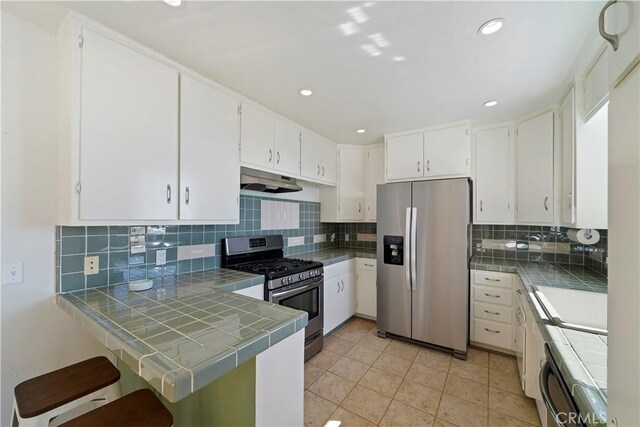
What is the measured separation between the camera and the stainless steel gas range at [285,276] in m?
2.10

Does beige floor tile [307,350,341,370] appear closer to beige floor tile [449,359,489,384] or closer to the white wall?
beige floor tile [449,359,489,384]

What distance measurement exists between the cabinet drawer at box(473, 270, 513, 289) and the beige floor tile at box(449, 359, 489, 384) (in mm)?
768

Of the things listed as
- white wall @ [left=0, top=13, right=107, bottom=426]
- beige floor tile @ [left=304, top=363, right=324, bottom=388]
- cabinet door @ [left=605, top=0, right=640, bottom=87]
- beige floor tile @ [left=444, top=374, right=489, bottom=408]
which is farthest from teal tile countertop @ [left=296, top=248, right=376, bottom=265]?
cabinet door @ [left=605, top=0, right=640, bottom=87]

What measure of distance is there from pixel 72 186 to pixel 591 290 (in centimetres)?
314

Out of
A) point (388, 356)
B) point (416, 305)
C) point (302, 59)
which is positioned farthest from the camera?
point (416, 305)

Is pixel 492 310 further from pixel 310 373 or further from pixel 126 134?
pixel 126 134

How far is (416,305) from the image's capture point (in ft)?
8.95

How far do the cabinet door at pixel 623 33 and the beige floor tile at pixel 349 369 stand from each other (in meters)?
2.38

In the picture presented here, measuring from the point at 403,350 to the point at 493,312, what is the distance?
3.21 feet

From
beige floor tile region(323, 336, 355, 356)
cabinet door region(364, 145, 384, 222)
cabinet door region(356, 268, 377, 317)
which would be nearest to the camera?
beige floor tile region(323, 336, 355, 356)

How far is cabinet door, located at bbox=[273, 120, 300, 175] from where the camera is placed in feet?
8.10

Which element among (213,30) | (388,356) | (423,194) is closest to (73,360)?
(213,30)

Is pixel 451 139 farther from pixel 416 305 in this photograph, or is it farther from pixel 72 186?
pixel 72 186

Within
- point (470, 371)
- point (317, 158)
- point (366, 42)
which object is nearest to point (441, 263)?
point (470, 371)
